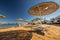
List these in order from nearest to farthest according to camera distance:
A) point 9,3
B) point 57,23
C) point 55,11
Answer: point 9,3 → point 55,11 → point 57,23

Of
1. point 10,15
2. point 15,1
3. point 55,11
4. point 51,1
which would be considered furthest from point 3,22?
point 55,11

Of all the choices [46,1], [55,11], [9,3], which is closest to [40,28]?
[55,11]

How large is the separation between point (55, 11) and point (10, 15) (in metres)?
1.64

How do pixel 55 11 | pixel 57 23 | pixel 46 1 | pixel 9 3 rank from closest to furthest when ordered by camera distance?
pixel 9 3
pixel 46 1
pixel 55 11
pixel 57 23

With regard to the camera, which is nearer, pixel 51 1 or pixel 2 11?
pixel 2 11

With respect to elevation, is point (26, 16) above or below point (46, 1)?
below

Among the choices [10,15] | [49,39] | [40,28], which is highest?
[10,15]

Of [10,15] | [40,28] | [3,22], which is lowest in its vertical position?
[40,28]

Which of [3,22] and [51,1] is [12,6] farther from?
[51,1]

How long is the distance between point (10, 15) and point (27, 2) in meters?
0.58

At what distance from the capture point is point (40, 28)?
10.9 ft

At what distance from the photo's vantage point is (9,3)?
7.54 ft

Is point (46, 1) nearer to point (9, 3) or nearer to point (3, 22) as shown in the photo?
point (9, 3)

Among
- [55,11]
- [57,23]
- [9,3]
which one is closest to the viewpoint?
[9,3]
